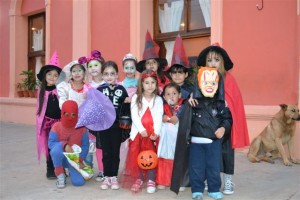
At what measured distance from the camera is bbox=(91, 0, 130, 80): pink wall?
8.53 meters

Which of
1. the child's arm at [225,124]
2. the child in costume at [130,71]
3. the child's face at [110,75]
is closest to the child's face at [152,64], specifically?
the child in costume at [130,71]

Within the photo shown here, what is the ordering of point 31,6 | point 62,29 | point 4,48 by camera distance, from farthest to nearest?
point 4,48
point 31,6
point 62,29

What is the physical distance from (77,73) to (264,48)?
11.1 feet

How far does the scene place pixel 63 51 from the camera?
33.5 ft

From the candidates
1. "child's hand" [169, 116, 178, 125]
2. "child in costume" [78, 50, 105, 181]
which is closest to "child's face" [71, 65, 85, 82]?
"child in costume" [78, 50, 105, 181]

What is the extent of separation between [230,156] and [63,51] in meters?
7.41

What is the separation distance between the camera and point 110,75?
169 inches

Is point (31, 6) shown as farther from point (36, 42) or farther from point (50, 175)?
point (50, 175)

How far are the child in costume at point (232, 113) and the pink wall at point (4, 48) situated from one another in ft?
33.6

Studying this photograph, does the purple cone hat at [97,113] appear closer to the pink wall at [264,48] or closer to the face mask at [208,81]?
the face mask at [208,81]

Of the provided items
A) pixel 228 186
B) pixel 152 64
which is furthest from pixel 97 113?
pixel 228 186

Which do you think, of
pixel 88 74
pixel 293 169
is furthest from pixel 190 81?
pixel 293 169

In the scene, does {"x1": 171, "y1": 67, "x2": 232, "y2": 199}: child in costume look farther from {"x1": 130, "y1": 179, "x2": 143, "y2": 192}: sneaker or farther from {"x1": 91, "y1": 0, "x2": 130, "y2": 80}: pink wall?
{"x1": 91, "y1": 0, "x2": 130, "y2": 80}: pink wall

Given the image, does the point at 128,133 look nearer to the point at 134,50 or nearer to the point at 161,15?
the point at 134,50
